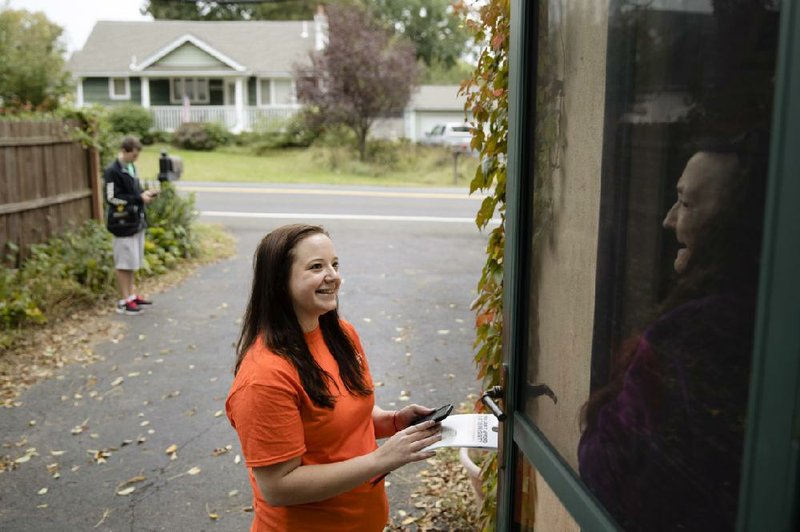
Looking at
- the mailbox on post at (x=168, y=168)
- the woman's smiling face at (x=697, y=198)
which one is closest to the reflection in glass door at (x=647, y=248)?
the woman's smiling face at (x=697, y=198)

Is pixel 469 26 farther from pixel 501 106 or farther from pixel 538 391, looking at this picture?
pixel 538 391

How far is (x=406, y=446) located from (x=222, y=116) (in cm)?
3667

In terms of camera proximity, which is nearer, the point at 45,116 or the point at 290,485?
the point at 290,485

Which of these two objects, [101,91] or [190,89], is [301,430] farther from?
[101,91]

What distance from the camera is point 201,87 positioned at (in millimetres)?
39656

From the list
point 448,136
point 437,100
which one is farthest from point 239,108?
point 437,100

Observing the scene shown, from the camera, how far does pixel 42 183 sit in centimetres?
937

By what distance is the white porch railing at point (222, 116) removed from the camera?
35.5 metres

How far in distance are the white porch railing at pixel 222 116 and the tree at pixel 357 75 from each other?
6864 mm

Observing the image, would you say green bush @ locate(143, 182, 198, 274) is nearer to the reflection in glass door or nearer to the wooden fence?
the wooden fence

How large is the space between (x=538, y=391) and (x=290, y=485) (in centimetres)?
71

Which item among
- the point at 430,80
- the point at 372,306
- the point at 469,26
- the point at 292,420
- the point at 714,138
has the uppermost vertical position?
the point at 430,80

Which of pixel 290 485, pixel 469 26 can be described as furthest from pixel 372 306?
pixel 290 485

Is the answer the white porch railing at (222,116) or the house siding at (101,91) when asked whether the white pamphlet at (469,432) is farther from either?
the house siding at (101,91)
